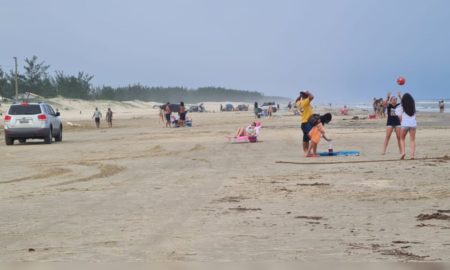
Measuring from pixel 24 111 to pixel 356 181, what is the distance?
1918 centimetres

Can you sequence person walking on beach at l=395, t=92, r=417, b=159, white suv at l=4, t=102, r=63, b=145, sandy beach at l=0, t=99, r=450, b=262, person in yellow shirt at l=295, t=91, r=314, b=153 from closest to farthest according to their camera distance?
sandy beach at l=0, t=99, r=450, b=262 → person walking on beach at l=395, t=92, r=417, b=159 → person in yellow shirt at l=295, t=91, r=314, b=153 → white suv at l=4, t=102, r=63, b=145

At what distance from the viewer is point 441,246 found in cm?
684

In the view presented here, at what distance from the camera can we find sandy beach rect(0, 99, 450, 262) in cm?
686

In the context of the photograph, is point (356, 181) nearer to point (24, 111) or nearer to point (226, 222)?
point (226, 222)

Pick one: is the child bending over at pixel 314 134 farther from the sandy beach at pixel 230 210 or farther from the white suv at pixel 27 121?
the white suv at pixel 27 121

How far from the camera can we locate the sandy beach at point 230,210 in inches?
270

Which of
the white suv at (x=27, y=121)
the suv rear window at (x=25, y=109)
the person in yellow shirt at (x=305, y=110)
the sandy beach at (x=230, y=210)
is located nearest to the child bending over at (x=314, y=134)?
the person in yellow shirt at (x=305, y=110)

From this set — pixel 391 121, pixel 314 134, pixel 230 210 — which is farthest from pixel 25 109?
pixel 230 210

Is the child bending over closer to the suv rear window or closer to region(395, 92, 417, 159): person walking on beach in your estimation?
region(395, 92, 417, 159): person walking on beach

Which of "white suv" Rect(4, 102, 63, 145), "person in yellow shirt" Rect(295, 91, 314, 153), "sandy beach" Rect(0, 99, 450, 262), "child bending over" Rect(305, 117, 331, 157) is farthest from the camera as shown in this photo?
"white suv" Rect(4, 102, 63, 145)

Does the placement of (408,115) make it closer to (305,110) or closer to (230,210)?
(305,110)


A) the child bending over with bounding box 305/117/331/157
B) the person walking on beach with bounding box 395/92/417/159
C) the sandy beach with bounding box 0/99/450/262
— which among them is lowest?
the sandy beach with bounding box 0/99/450/262

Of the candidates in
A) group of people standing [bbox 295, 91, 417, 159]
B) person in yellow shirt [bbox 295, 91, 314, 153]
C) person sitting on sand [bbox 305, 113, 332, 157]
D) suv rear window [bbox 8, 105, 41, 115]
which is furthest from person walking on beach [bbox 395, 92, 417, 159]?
suv rear window [bbox 8, 105, 41, 115]

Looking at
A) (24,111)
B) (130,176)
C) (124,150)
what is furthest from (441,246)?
(24,111)
